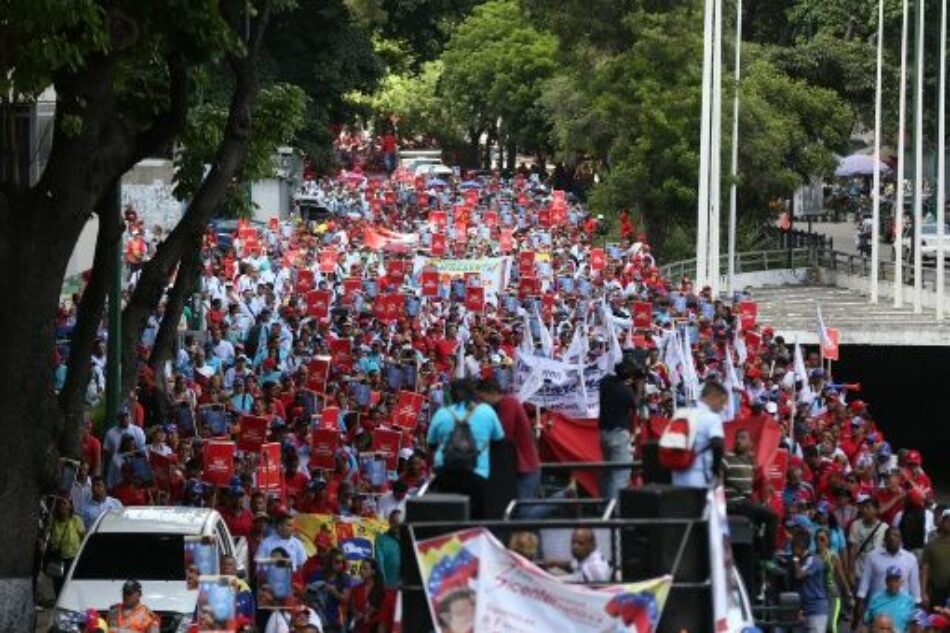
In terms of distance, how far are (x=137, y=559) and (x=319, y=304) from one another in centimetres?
1728

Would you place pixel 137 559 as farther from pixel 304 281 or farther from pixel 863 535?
pixel 304 281

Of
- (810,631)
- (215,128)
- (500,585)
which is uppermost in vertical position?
(215,128)

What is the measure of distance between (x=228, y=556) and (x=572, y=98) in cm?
4523

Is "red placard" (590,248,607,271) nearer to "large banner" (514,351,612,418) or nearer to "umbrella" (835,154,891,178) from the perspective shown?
"large banner" (514,351,612,418)

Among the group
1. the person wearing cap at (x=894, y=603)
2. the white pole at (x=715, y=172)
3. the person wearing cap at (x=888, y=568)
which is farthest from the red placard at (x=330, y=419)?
the white pole at (x=715, y=172)

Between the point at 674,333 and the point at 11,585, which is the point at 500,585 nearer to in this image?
the point at 11,585

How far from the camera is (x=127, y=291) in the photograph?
131 feet

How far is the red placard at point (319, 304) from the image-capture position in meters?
37.9

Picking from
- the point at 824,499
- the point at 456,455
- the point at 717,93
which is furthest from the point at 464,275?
the point at 456,455

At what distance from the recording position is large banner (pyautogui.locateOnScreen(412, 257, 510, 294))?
141 ft

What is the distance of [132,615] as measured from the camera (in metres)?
18.6

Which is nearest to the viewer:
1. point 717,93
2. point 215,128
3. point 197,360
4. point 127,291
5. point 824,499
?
point 824,499

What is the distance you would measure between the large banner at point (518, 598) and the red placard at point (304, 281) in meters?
27.6

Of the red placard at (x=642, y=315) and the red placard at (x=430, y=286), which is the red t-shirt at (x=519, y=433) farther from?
the red placard at (x=430, y=286)
